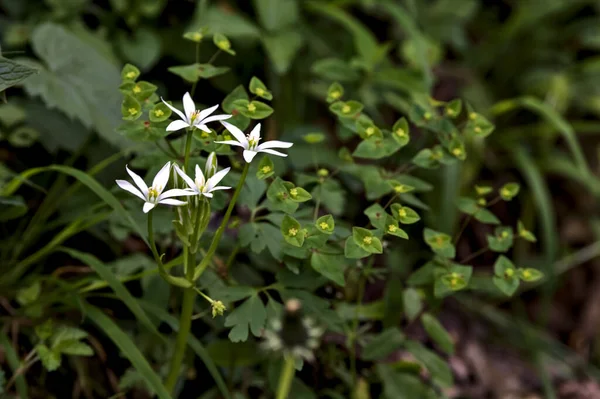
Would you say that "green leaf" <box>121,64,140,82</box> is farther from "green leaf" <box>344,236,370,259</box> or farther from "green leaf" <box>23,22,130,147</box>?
"green leaf" <box>344,236,370,259</box>

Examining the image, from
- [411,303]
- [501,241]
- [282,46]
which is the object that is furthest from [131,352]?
[282,46]

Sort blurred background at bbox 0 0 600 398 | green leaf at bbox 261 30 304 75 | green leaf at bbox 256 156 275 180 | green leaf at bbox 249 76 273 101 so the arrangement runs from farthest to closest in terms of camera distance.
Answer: green leaf at bbox 261 30 304 75
blurred background at bbox 0 0 600 398
green leaf at bbox 249 76 273 101
green leaf at bbox 256 156 275 180

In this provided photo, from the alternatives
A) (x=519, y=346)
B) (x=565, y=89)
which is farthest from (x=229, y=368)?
(x=565, y=89)

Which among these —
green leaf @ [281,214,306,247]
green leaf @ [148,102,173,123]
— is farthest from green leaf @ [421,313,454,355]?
green leaf @ [148,102,173,123]

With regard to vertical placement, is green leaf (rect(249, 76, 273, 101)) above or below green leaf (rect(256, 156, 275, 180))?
above

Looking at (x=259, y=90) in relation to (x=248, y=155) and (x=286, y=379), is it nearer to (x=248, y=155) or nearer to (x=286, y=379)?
(x=248, y=155)

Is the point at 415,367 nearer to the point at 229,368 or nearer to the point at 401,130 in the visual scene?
the point at 229,368
